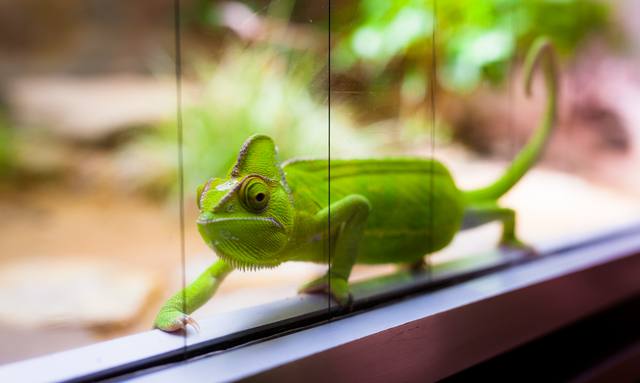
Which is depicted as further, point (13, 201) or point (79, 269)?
point (13, 201)

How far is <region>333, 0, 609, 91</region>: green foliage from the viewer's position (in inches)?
85.6

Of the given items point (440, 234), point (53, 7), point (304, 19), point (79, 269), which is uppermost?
point (53, 7)

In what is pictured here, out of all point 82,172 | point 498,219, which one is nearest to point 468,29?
point 498,219

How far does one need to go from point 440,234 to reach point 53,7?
5.68 m

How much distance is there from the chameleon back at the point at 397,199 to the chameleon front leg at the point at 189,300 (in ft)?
0.68

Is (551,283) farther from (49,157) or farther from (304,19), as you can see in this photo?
(49,157)

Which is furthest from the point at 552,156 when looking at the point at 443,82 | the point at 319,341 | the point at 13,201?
the point at 13,201

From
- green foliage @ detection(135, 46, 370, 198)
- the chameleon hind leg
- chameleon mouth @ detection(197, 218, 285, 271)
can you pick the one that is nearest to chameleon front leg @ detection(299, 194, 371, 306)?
chameleon mouth @ detection(197, 218, 285, 271)

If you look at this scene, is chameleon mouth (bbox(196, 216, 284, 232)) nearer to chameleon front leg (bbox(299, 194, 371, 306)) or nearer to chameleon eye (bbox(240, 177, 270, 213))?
chameleon eye (bbox(240, 177, 270, 213))

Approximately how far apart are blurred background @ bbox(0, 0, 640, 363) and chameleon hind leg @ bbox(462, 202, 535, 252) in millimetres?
62

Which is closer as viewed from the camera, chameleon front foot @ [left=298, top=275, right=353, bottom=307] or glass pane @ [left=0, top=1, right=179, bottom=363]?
chameleon front foot @ [left=298, top=275, right=353, bottom=307]

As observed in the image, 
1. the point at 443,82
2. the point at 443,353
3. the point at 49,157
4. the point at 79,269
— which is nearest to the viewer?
the point at 443,353

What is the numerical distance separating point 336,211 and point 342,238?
5 cm

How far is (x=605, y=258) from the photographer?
123 cm
